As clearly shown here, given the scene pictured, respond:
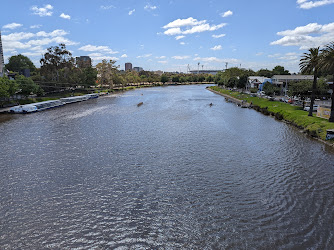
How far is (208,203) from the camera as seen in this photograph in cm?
1944

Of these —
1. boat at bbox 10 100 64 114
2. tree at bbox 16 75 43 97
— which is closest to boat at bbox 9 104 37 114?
boat at bbox 10 100 64 114

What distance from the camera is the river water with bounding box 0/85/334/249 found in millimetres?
15508

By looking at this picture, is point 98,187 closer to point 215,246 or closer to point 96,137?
point 215,246

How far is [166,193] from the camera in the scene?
69.2ft

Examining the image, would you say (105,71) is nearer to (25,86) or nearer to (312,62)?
(25,86)

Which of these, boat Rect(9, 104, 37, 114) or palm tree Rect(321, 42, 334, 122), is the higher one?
palm tree Rect(321, 42, 334, 122)

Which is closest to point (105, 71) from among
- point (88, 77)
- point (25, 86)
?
point (88, 77)

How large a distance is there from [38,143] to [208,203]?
92.9 feet

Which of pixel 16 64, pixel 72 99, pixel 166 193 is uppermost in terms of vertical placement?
pixel 16 64

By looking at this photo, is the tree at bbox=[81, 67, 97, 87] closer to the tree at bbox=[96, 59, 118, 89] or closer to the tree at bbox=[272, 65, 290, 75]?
the tree at bbox=[96, 59, 118, 89]

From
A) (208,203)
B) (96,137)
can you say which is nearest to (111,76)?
(96,137)

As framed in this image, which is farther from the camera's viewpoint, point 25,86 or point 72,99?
point 72,99

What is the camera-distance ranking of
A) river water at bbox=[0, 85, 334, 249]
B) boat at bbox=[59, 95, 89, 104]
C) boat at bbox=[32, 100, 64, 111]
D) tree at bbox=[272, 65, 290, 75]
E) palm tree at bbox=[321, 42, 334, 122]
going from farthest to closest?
1. tree at bbox=[272, 65, 290, 75]
2. boat at bbox=[59, 95, 89, 104]
3. boat at bbox=[32, 100, 64, 111]
4. palm tree at bbox=[321, 42, 334, 122]
5. river water at bbox=[0, 85, 334, 249]

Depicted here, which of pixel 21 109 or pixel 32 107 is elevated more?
pixel 32 107
